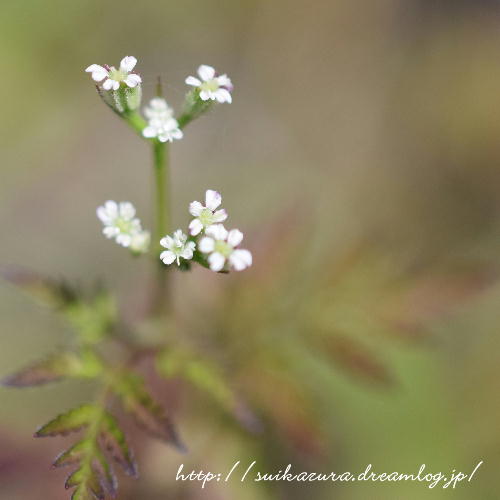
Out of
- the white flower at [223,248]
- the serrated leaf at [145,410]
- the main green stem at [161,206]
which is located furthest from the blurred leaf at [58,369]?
the white flower at [223,248]

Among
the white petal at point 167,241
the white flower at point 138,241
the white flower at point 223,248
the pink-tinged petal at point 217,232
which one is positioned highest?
the white flower at point 138,241

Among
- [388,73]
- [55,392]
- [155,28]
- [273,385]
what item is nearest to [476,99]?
[388,73]

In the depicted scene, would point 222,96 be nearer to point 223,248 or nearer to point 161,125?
point 161,125

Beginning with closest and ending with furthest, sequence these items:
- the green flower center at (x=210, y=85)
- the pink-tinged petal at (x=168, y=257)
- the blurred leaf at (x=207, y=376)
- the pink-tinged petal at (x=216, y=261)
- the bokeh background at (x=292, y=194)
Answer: the pink-tinged petal at (x=216, y=261)
the pink-tinged petal at (x=168, y=257)
the green flower center at (x=210, y=85)
the blurred leaf at (x=207, y=376)
the bokeh background at (x=292, y=194)

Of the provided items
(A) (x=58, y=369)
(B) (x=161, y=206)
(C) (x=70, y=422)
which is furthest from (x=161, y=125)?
(C) (x=70, y=422)

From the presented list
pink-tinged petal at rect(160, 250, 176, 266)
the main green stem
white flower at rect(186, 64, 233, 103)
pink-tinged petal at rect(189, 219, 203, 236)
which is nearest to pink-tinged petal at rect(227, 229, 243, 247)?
pink-tinged petal at rect(189, 219, 203, 236)

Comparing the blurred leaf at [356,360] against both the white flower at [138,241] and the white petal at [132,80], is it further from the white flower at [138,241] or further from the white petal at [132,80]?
the white petal at [132,80]

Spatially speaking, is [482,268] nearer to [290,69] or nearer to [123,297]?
[123,297]

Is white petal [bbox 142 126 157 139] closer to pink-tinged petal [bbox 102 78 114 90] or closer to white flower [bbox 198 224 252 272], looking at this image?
pink-tinged petal [bbox 102 78 114 90]

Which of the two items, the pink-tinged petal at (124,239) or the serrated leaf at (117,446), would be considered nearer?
the serrated leaf at (117,446)
